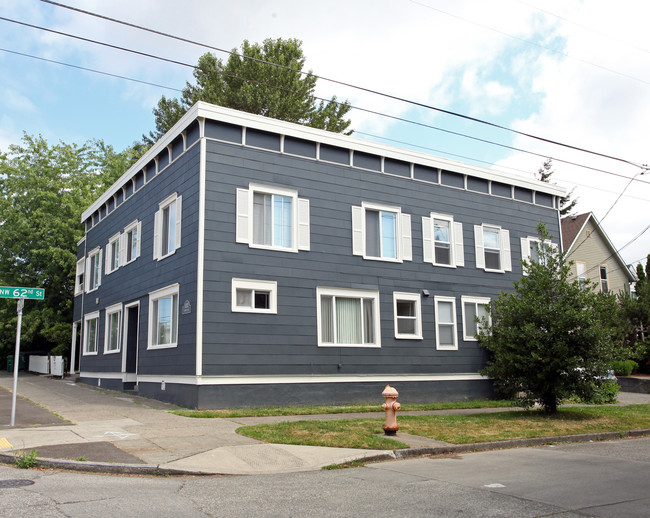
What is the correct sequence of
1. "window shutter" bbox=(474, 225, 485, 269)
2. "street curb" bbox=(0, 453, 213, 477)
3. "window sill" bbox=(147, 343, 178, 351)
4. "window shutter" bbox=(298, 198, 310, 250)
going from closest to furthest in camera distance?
"street curb" bbox=(0, 453, 213, 477)
"window sill" bbox=(147, 343, 178, 351)
"window shutter" bbox=(298, 198, 310, 250)
"window shutter" bbox=(474, 225, 485, 269)

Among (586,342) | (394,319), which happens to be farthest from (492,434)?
(394,319)

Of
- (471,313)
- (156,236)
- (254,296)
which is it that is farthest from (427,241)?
(156,236)

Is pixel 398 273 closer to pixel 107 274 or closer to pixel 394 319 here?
pixel 394 319

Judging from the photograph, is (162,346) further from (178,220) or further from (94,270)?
(94,270)

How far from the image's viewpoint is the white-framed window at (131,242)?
21.0 meters

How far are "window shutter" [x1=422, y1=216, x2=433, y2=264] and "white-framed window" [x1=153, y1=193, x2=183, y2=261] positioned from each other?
810cm

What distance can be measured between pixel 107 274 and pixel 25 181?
48.8 ft

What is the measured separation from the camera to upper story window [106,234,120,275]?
23.7 metres

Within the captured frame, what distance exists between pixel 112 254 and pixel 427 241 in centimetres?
1269

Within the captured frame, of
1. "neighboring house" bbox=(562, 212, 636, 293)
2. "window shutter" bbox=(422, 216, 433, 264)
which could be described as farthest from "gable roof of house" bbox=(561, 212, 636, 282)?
"window shutter" bbox=(422, 216, 433, 264)

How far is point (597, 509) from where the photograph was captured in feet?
21.5

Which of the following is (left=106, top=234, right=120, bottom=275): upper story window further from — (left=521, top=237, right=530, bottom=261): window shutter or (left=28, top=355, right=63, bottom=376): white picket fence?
(left=521, top=237, right=530, bottom=261): window shutter

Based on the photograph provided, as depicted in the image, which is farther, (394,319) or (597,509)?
(394,319)

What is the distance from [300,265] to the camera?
57.2ft
